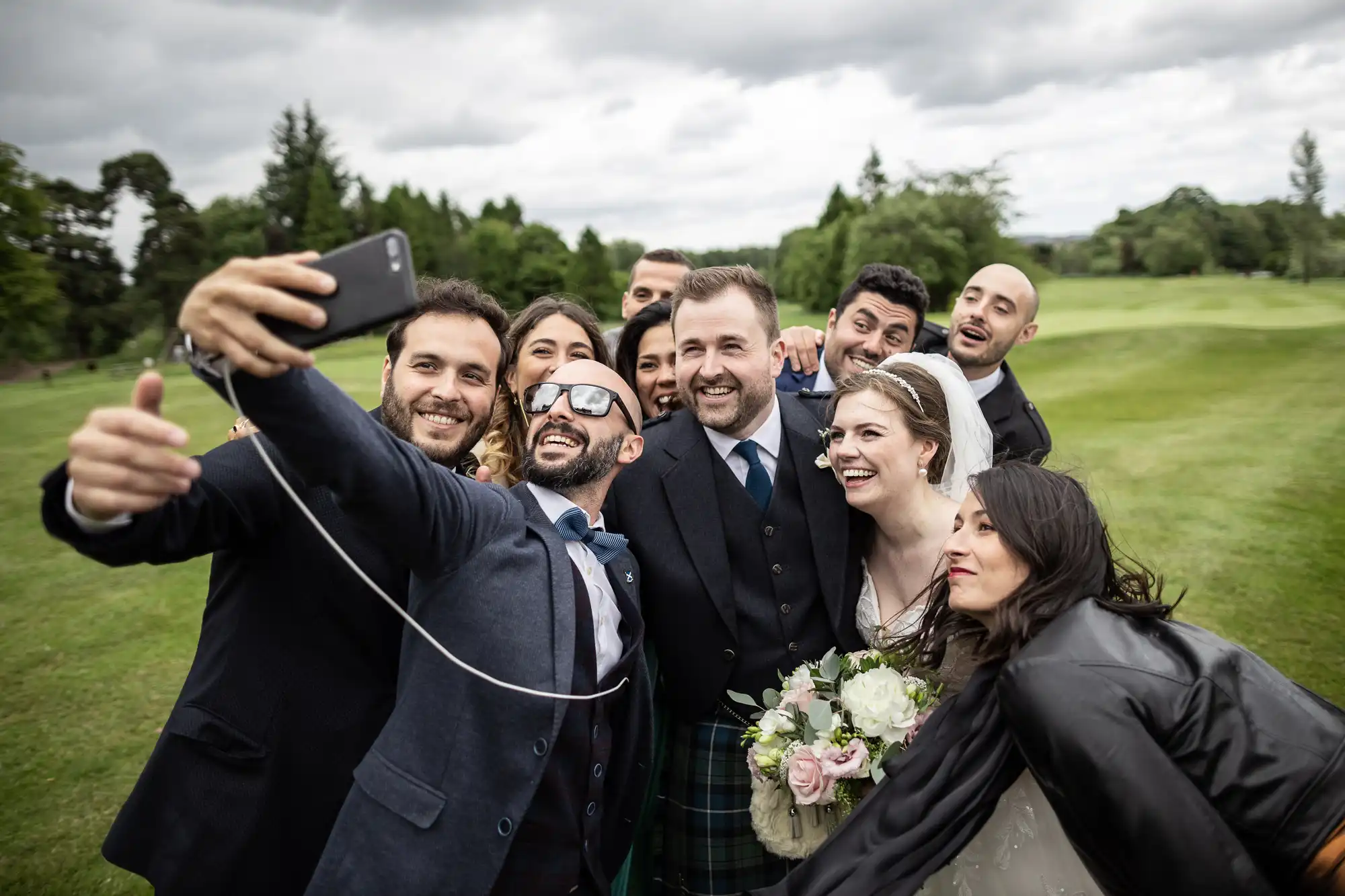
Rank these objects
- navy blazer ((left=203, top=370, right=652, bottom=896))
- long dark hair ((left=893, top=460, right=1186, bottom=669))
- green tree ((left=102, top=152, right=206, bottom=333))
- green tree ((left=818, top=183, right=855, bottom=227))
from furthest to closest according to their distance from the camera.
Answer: green tree ((left=818, top=183, right=855, bottom=227)) < green tree ((left=102, top=152, right=206, bottom=333)) < long dark hair ((left=893, top=460, right=1186, bottom=669)) < navy blazer ((left=203, top=370, right=652, bottom=896))

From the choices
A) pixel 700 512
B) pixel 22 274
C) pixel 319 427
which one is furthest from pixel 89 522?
pixel 22 274

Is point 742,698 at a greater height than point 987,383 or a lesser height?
lesser

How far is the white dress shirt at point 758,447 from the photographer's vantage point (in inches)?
142

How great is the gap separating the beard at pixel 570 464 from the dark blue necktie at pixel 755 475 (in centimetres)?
75

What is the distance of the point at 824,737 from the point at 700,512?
1048mm

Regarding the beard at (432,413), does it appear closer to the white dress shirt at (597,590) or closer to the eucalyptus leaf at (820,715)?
the white dress shirt at (597,590)

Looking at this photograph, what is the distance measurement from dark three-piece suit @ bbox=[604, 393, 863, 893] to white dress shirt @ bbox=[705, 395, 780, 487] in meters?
0.03

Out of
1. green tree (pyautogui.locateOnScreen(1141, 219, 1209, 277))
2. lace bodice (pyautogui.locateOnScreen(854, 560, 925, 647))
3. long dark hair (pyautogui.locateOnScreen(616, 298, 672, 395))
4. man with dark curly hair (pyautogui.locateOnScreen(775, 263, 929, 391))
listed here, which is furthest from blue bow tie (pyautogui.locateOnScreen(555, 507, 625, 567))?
green tree (pyautogui.locateOnScreen(1141, 219, 1209, 277))

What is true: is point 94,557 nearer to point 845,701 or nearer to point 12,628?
point 845,701

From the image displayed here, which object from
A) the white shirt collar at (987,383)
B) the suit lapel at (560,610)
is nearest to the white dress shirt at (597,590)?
the suit lapel at (560,610)

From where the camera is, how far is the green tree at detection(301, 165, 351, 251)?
200 ft

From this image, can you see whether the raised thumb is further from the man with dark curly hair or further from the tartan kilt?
the man with dark curly hair

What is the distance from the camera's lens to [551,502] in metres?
2.85

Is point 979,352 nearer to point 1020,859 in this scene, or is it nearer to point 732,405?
point 732,405
